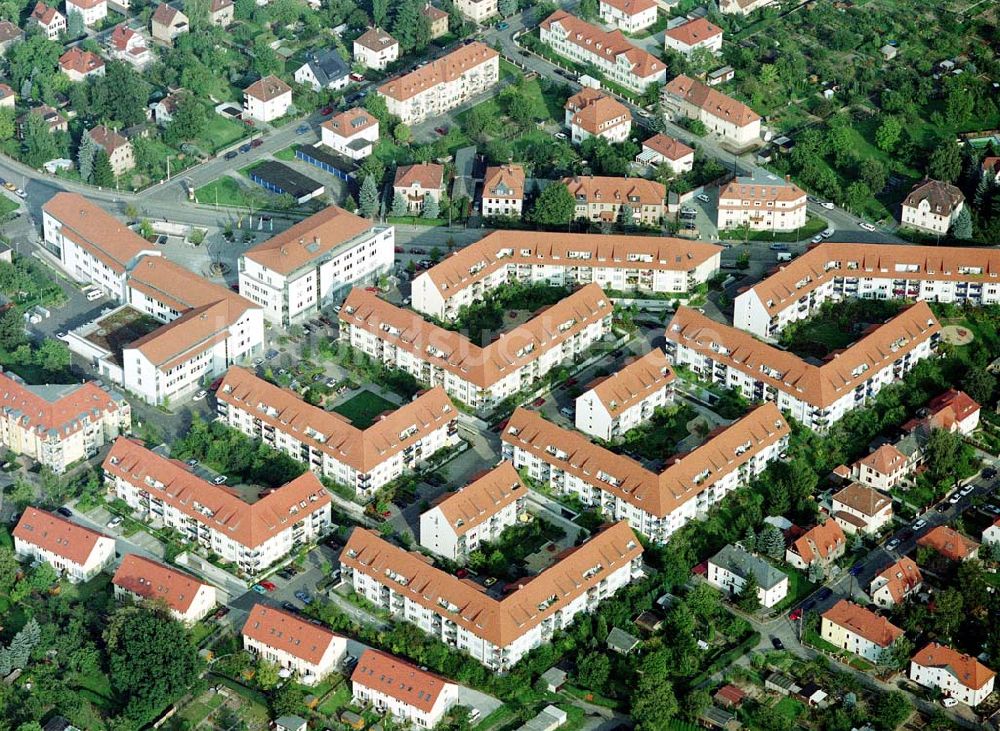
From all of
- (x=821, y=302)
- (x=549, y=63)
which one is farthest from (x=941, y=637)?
(x=549, y=63)

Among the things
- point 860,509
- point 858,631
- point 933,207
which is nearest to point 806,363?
point 860,509

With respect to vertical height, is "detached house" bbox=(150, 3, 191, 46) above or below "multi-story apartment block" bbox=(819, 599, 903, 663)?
above

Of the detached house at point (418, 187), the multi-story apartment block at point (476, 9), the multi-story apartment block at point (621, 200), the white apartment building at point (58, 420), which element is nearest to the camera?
the white apartment building at point (58, 420)

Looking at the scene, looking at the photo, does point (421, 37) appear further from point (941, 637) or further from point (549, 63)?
point (941, 637)

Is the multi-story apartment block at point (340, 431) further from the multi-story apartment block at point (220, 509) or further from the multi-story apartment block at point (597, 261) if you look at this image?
the multi-story apartment block at point (597, 261)

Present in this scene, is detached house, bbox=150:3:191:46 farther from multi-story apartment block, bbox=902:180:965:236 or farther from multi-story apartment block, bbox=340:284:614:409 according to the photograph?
multi-story apartment block, bbox=902:180:965:236

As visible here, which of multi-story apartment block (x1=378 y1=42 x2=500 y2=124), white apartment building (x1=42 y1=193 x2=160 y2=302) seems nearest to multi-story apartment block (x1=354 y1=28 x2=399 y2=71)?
multi-story apartment block (x1=378 y1=42 x2=500 y2=124)

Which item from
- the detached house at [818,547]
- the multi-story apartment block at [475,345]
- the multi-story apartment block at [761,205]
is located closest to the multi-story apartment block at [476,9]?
the multi-story apartment block at [761,205]
